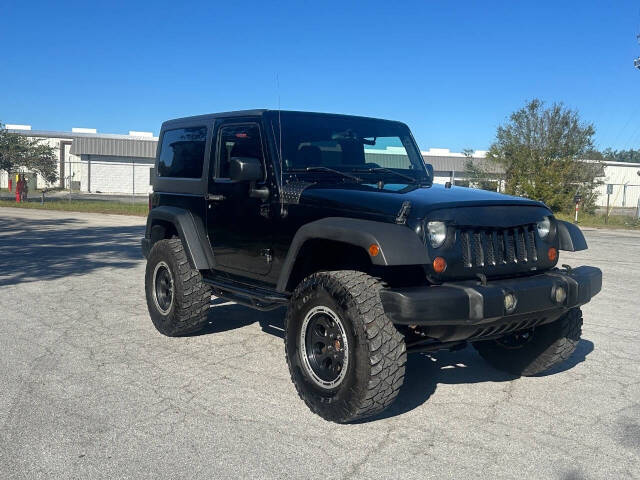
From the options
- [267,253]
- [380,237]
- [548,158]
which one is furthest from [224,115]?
[548,158]

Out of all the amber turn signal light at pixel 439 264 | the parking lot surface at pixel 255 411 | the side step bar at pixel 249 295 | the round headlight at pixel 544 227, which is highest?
the round headlight at pixel 544 227

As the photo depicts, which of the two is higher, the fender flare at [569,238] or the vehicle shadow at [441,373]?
the fender flare at [569,238]

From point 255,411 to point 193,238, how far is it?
6.69ft

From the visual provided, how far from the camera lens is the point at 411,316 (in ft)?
11.5

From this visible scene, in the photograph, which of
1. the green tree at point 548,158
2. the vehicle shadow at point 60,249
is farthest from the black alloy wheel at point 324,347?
the green tree at point 548,158

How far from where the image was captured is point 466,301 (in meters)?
3.57

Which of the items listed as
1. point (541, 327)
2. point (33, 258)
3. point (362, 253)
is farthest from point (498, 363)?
point (33, 258)

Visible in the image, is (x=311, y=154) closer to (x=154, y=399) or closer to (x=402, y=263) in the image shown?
(x=402, y=263)

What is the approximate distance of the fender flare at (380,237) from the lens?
A: 3564 millimetres

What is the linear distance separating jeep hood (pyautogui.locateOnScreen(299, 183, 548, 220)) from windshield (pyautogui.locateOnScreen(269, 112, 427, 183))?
0.38 m

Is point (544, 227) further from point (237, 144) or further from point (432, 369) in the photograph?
point (237, 144)

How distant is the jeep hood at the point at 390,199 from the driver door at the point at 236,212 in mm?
625

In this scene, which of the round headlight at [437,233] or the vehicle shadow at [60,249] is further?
the vehicle shadow at [60,249]

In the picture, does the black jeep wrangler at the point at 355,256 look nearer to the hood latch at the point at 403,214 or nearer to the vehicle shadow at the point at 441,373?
the hood latch at the point at 403,214
